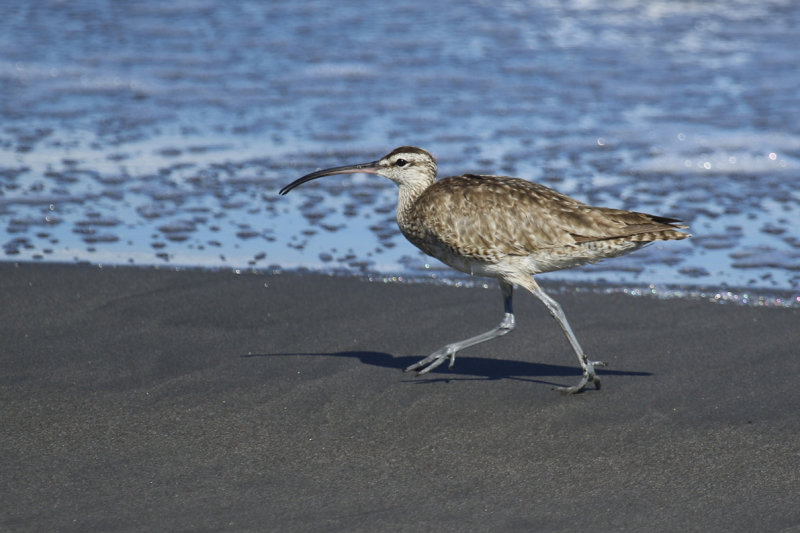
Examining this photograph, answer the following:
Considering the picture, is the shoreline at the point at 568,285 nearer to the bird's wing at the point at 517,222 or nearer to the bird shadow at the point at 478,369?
the bird shadow at the point at 478,369

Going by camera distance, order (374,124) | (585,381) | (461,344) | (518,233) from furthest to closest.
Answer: (374,124), (461,344), (518,233), (585,381)

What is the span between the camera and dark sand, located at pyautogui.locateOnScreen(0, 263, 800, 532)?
4.08 m

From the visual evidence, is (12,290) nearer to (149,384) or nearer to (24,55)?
(149,384)

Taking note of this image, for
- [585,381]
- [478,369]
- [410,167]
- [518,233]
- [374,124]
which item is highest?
[410,167]

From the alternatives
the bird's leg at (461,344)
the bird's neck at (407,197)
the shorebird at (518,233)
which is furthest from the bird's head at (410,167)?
the bird's leg at (461,344)

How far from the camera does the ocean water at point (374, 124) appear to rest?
7699 mm

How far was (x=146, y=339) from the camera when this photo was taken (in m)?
5.86

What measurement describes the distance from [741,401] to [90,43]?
38.8ft

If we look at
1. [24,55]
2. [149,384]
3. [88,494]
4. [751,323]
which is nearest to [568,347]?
[751,323]

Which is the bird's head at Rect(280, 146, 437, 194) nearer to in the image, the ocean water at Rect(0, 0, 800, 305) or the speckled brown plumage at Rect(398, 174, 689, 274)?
the speckled brown plumage at Rect(398, 174, 689, 274)

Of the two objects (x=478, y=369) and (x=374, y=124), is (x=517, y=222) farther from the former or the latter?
(x=374, y=124)

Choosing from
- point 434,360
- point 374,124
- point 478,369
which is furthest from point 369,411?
point 374,124

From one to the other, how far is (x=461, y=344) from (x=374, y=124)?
5.97 meters

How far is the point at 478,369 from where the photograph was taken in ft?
18.7
